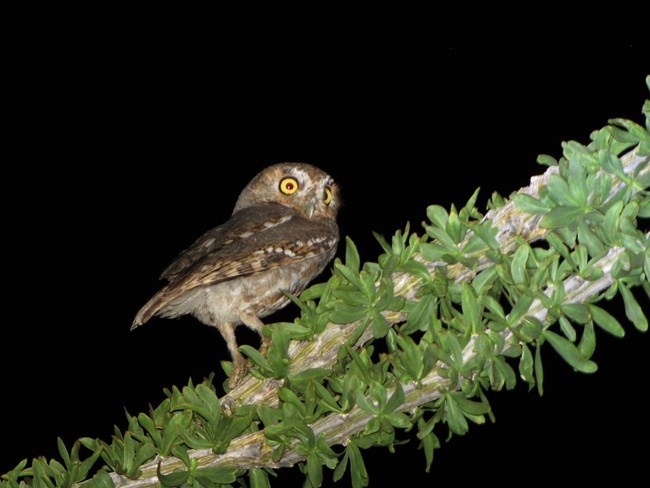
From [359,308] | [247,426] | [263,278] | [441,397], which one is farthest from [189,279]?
[441,397]

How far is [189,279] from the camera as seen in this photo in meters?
3.34

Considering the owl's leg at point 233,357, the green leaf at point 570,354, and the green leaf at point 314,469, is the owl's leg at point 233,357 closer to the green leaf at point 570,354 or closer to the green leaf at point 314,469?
the green leaf at point 314,469

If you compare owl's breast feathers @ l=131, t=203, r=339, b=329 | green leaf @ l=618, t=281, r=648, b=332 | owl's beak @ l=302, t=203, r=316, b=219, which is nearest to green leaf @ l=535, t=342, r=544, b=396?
green leaf @ l=618, t=281, r=648, b=332

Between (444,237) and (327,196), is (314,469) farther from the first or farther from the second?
(327,196)

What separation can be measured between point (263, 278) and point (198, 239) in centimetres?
34

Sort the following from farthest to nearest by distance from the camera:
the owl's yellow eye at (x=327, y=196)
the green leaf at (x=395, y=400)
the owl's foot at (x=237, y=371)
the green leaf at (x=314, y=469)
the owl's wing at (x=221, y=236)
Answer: the owl's yellow eye at (x=327, y=196) < the owl's wing at (x=221, y=236) < the owl's foot at (x=237, y=371) < the green leaf at (x=314, y=469) < the green leaf at (x=395, y=400)

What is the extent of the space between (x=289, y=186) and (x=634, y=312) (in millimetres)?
2154

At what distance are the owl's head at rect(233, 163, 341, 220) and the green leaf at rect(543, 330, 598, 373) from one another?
1.89 metres

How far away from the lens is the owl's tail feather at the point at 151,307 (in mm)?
3270

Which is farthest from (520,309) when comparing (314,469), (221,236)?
(221,236)

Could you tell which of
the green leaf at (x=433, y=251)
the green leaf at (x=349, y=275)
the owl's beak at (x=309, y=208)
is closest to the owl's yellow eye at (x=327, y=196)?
the owl's beak at (x=309, y=208)

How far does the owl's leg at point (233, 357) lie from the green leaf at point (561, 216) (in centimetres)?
139

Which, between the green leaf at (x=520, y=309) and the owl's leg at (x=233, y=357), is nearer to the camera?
the green leaf at (x=520, y=309)

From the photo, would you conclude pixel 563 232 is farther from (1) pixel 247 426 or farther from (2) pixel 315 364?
(1) pixel 247 426
